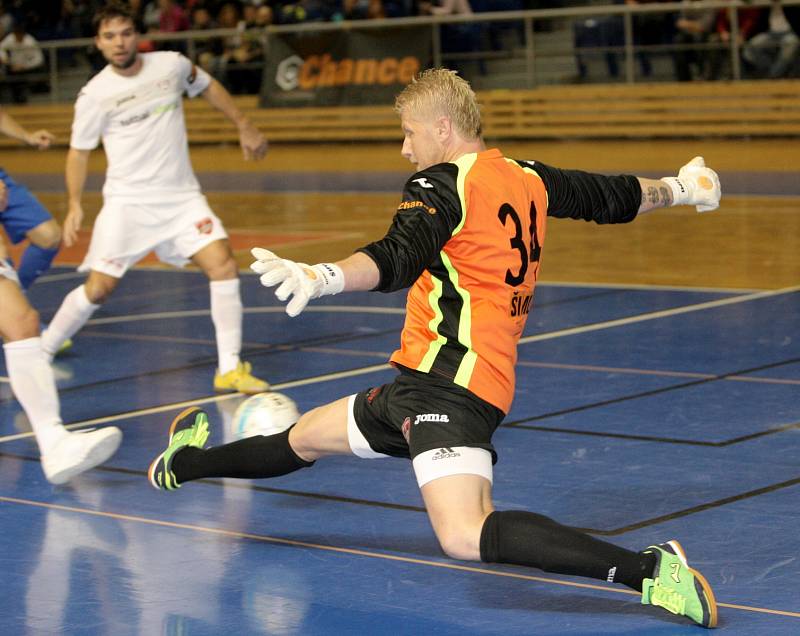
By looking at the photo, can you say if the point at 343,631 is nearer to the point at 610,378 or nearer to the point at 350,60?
the point at 610,378

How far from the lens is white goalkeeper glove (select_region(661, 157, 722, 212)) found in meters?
5.38

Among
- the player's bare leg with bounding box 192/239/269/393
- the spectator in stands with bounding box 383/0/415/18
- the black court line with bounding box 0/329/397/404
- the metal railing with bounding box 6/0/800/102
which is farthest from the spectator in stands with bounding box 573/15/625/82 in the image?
the player's bare leg with bounding box 192/239/269/393

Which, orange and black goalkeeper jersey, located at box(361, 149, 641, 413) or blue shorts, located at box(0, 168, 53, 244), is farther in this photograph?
blue shorts, located at box(0, 168, 53, 244)

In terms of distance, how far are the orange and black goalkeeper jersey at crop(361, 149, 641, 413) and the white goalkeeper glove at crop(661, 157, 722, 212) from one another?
564mm

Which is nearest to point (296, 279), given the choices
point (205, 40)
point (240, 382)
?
point (240, 382)

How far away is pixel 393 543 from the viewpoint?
527 cm

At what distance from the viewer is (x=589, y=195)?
5.06 meters

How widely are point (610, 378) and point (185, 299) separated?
15.1ft

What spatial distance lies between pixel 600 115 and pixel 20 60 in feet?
34.9

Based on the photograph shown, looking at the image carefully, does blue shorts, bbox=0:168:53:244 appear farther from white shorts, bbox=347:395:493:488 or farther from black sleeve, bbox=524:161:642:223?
white shorts, bbox=347:395:493:488

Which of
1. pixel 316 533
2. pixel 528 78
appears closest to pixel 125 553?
pixel 316 533

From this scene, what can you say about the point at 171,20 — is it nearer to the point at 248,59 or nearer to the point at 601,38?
the point at 248,59

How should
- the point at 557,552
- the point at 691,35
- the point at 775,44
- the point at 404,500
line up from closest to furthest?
the point at 557,552 → the point at 404,500 → the point at 775,44 → the point at 691,35

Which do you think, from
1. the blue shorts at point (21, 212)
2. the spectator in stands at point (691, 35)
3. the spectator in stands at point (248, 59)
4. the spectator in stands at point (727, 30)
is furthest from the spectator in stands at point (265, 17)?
the blue shorts at point (21, 212)
